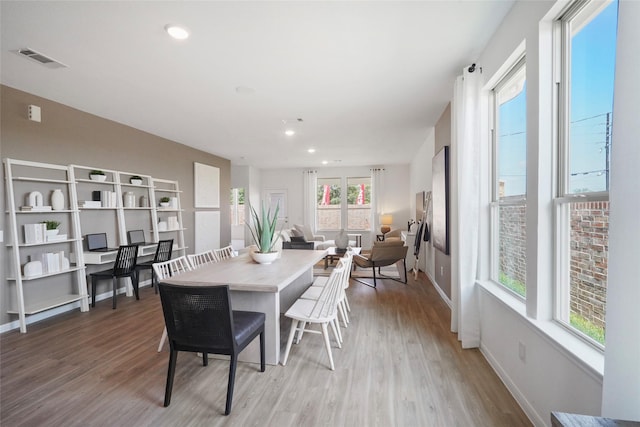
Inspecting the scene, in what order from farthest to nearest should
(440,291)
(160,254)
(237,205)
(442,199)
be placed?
(237,205), (160,254), (440,291), (442,199)

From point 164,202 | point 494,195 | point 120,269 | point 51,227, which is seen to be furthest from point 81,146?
point 494,195

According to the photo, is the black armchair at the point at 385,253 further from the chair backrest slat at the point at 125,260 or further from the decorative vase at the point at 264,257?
the chair backrest slat at the point at 125,260

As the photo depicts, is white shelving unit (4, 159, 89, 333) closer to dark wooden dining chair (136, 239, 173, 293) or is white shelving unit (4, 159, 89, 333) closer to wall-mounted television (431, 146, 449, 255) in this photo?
dark wooden dining chair (136, 239, 173, 293)

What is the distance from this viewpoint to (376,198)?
367 inches

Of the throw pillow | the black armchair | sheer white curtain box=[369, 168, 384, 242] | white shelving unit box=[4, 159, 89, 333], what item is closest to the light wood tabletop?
the black armchair

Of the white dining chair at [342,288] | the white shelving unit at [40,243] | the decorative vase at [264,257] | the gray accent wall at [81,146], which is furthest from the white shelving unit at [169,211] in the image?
the white dining chair at [342,288]

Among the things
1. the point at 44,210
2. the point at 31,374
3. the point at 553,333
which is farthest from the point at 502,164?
the point at 44,210

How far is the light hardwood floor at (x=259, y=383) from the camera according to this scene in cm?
185

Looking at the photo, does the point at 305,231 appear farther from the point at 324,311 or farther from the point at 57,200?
the point at 324,311

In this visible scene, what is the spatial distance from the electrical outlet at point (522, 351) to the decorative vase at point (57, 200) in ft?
16.1

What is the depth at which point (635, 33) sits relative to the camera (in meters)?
0.98

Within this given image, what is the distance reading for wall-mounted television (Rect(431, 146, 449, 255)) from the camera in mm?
3830

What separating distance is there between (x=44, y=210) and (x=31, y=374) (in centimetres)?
193

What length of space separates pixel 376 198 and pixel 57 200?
24.8ft
